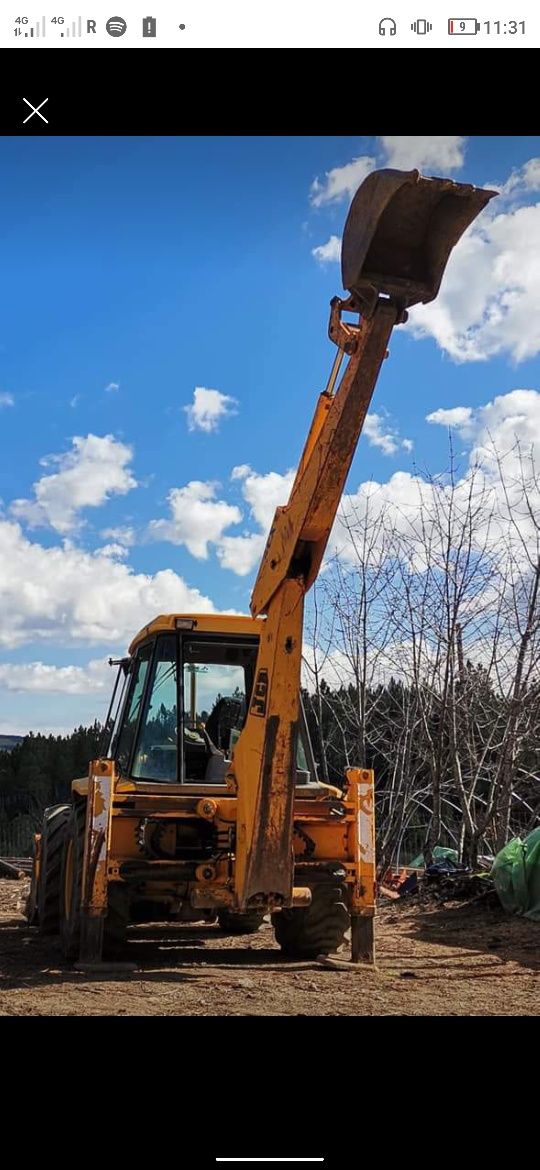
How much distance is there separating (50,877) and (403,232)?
5.95 metres

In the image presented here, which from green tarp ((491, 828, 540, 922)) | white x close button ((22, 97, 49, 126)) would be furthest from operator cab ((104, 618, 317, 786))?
white x close button ((22, 97, 49, 126))

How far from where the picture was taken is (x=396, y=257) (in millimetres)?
4629

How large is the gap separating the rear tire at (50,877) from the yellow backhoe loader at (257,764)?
30 millimetres

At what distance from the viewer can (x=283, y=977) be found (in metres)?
6.32

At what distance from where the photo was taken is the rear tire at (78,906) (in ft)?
21.6

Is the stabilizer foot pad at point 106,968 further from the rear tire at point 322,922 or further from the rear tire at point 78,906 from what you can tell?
the rear tire at point 322,922

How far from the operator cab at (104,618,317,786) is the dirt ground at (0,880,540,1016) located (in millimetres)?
1342

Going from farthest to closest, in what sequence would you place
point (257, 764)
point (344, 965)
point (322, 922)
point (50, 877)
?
point (50, 877)
point (322, 922)
point (344, 965)
point (257, 764)

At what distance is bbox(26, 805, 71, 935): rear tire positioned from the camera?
8219 millimetres
